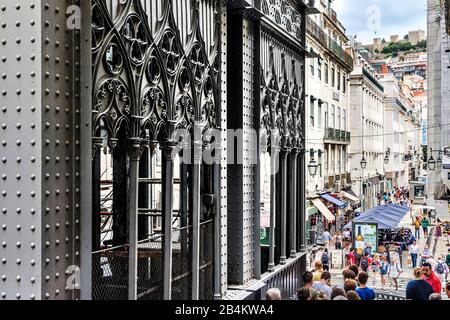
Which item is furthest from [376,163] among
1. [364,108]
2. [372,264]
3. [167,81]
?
[167,81]

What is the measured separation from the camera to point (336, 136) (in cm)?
3734

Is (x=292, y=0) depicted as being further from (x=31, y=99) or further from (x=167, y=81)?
(x=31, y=99)

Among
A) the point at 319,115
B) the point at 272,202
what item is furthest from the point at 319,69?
the point at 272,202

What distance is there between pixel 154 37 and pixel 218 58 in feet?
6.26

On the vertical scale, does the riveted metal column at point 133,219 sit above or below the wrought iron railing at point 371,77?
below

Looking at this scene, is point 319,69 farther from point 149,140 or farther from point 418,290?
point 149,140

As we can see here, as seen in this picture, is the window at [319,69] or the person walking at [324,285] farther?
the window at [319,69]

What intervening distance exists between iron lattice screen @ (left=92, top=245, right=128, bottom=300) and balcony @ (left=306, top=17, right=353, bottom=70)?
82.5ft

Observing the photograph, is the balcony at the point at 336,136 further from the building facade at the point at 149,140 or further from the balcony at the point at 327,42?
the building facade at the point at 149,140

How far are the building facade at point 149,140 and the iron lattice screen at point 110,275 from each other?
0.02 m

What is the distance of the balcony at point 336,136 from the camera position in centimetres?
3517

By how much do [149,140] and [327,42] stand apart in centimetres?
3234

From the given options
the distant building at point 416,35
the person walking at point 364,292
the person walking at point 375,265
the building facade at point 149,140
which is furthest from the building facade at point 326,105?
the person walking at point 364,292

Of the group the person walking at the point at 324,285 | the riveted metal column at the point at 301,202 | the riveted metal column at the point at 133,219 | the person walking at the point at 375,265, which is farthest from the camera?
the person walking at the point at 375,265
